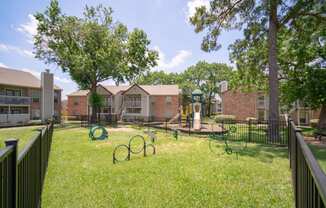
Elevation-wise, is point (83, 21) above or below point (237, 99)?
above

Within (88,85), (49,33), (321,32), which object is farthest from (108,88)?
(321,32)

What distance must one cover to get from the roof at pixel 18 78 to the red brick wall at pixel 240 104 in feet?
99.5

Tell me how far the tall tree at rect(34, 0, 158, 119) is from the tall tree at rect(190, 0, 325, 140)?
44.2ft

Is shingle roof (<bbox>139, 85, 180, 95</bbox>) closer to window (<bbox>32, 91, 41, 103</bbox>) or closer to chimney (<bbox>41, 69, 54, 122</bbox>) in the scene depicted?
chimney (<bbox>41, 69, 54, 122</bbox>)

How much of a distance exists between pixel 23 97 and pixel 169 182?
30210 mm

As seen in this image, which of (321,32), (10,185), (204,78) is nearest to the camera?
(10,185)

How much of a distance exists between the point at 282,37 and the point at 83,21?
22685 millimetres

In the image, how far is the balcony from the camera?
2533 cm

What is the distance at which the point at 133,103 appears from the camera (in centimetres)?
3412

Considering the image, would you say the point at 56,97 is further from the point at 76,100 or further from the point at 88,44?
the point at 88,44

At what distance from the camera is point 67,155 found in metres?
8.66

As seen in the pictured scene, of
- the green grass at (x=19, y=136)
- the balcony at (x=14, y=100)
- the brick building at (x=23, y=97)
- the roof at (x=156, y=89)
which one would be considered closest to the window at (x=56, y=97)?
the brick building at (x=23, y=97)

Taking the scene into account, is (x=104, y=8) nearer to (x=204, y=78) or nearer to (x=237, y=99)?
(x=237, y=99)

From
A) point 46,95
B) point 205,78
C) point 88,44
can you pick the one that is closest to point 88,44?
point 88,44
